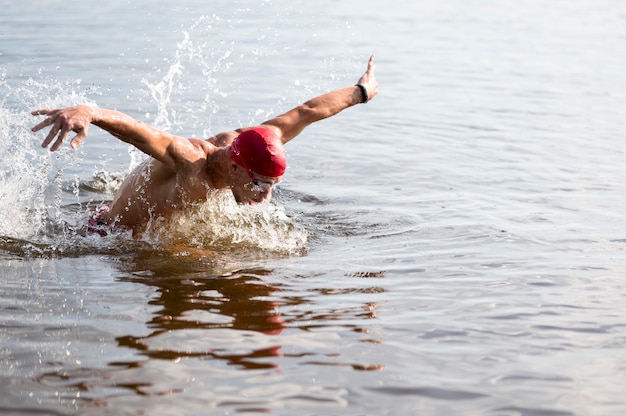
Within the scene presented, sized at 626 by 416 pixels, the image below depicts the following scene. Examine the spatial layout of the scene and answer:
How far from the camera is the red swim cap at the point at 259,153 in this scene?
263 inches

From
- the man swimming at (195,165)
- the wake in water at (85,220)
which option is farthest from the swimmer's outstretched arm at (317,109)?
the wake in water at (85,220)

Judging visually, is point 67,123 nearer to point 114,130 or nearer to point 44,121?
point 44,121

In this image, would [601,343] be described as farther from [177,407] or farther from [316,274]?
[177,407]

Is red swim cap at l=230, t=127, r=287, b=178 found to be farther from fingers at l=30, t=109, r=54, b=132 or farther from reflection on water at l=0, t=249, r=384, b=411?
fingers at l=30, t=109, r=54, b=132

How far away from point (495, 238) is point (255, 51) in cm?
1048

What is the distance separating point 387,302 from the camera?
20.4 ft

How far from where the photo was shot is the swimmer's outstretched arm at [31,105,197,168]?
5.62 metres

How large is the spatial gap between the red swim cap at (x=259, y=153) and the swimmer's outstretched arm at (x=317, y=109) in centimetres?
81

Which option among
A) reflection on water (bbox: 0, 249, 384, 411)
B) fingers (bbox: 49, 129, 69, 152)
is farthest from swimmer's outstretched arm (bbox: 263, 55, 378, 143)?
fingers (bbox: 49, 129, 69, 152)

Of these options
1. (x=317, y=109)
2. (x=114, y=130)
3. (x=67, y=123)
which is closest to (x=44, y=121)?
(x=67, y=123)

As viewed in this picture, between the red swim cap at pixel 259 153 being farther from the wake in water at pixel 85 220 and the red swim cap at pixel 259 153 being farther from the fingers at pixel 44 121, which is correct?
the fingers at pixel 44 121

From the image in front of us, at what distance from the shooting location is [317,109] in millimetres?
7730

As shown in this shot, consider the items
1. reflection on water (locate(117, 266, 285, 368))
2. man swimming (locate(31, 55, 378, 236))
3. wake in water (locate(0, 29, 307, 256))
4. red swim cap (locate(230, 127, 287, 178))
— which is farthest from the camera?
wake in water (locate(0, 29, 307, 256))

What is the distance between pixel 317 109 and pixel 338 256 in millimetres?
1253
